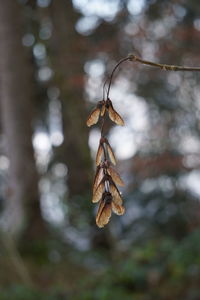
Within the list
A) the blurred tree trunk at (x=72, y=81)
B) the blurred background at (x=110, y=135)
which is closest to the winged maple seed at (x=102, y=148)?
the blurred background at (x=110, y=135)

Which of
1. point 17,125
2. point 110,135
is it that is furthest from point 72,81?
point 110,135

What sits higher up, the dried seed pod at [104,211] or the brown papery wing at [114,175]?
the brown papery wing at [114,175]

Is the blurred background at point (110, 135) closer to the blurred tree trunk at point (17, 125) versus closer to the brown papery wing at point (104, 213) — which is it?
the blurred tree trunk at point (17, 125)

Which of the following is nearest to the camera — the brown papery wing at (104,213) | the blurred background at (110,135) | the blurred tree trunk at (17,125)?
the brown papery wing at (104,213)

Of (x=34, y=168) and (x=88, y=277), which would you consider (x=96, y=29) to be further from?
(x=88, y=277)

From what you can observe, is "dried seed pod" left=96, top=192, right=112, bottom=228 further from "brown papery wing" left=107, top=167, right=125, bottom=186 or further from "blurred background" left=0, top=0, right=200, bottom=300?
"blurred background" left=0, top=0, right=200, bottom=300

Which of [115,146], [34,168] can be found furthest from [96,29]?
[34,168]

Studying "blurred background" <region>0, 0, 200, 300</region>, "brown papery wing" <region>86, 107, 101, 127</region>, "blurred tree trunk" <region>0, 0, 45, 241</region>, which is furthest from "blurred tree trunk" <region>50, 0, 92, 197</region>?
"brown papery wing" <region>86, 107, 101, 127</region>
